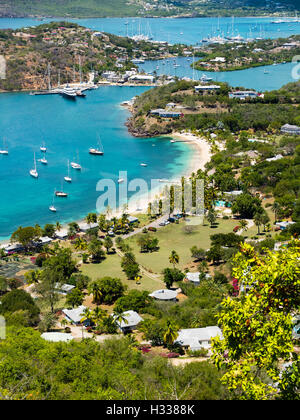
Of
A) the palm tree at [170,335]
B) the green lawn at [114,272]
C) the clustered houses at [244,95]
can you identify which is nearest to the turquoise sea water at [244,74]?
the clustered houses at [244,95]

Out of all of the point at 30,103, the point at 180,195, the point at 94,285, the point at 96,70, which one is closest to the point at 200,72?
the point at 96,70

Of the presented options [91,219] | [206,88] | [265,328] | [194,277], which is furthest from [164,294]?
[206,88]

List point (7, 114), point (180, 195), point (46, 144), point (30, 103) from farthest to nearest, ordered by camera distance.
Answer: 1. point (30, 103)
2. point (7, 114)
3. point (46, 144)
4. point (180, 195)

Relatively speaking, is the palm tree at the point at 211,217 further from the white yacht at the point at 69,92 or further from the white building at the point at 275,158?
the white yacht at the point at 69,92

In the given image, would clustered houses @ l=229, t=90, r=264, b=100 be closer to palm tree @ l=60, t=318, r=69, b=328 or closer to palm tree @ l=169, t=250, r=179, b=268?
palm tree @ l=169, t=250, r=179, b=268

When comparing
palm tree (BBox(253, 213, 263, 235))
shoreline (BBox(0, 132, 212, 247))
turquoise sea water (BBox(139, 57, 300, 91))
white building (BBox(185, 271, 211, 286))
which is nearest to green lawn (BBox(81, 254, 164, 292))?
white building (BBox(185, 271, 211, 286))

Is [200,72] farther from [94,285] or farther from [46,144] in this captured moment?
[94,285]
